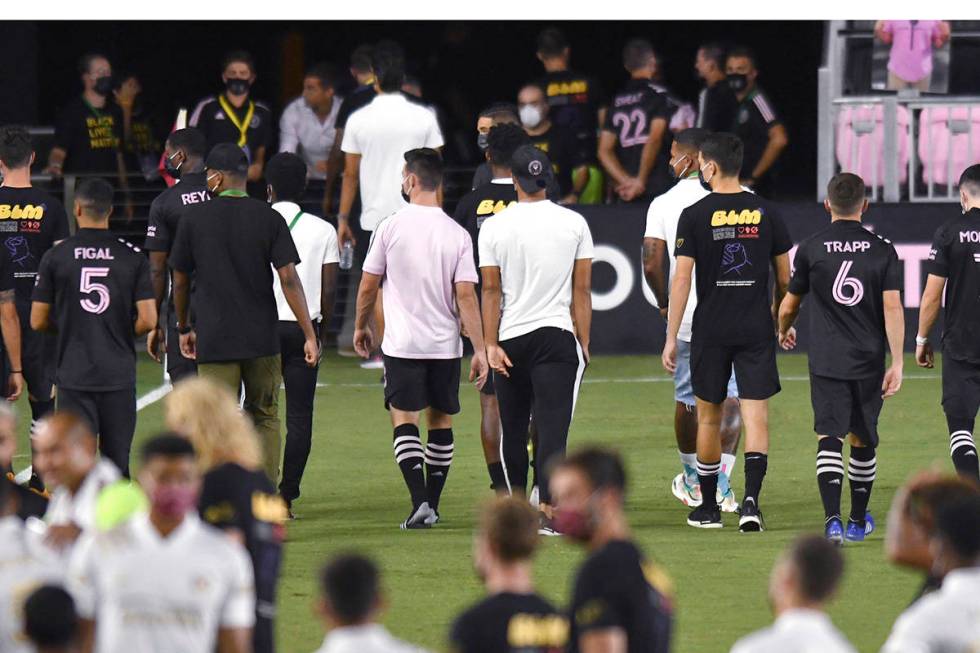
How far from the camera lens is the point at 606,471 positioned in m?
5.38

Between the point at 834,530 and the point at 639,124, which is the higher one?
the point at 639,124

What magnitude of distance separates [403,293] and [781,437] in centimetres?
430

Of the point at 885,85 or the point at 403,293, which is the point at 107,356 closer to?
the point at 403,293

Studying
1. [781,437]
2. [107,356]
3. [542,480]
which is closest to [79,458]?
[107,356]

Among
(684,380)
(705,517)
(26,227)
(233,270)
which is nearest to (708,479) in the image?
(705,517)

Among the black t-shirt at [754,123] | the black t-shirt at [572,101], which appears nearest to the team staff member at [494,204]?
the black t-shirt at [572,101]

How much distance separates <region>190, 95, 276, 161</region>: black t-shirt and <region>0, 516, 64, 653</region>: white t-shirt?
11115mm

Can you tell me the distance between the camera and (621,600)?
512cm

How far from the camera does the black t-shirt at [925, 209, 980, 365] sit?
10305mm

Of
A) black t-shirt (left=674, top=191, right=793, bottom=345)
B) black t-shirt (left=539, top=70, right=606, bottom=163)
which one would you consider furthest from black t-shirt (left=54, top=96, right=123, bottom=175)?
black t-shirt (left=674, top=191, right=793, bottom=345)

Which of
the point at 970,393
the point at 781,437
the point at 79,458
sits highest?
the point at 79,458

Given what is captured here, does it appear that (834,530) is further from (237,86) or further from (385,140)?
(237,86)

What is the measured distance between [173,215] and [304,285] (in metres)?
0.81

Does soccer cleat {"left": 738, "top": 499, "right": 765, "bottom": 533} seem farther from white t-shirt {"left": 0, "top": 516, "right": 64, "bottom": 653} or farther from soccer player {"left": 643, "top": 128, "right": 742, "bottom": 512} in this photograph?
white t-shirt {"left": 0, "top": 516, "right": 64, "bottom": 653}
